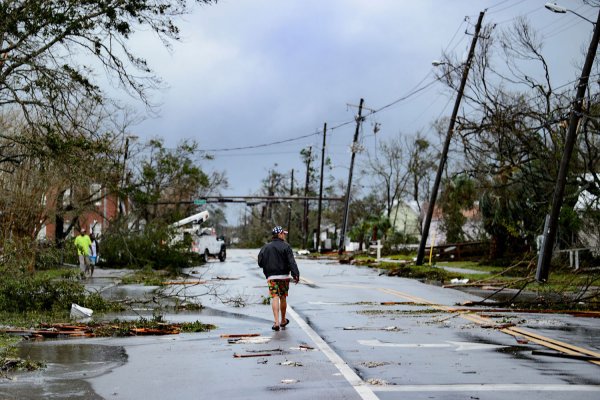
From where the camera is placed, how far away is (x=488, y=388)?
8.16 metres

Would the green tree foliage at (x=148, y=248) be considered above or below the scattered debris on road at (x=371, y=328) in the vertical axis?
above

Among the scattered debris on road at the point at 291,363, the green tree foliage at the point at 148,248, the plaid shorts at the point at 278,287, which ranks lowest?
the scattered debris on road at the point at 291,363

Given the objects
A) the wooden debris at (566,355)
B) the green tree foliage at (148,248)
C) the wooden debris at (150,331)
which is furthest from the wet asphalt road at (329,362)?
the green tree foliage at (148,248)

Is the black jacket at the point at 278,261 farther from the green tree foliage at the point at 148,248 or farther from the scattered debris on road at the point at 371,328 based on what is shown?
the green tree foliage at the point at 148,248

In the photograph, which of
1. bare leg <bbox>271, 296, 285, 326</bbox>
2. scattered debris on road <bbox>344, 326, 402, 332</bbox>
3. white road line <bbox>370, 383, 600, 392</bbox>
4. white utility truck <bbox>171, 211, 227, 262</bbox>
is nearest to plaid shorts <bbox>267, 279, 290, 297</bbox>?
bare leg <bbox>271, 296, 285, 326</bbox>

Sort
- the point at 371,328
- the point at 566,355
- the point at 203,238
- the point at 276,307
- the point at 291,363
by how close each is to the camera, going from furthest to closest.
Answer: the point at 203,238
the point at 276,307
the point at 371,328
the point at 566,355
the point at 291,363

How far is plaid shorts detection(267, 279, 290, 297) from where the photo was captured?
14.6 m

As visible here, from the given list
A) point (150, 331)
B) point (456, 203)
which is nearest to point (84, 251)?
point (150, 331)

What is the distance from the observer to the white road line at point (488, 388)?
805 centimetres

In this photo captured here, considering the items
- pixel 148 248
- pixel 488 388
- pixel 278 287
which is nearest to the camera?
pixel 488 388

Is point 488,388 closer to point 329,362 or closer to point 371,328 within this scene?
point 329,362

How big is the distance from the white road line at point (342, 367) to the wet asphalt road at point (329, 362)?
0.01 m

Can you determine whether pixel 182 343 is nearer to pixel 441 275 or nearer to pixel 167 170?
pixel 441 275

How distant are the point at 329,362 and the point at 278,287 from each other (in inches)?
185
